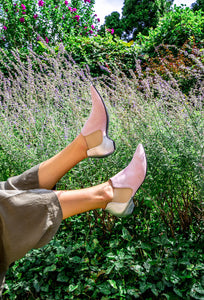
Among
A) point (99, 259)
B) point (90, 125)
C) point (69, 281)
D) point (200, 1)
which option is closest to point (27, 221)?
point (69, 281)

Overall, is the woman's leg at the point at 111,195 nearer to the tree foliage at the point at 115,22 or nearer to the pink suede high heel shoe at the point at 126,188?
the pink suede high heel shoe at the point at 126,188

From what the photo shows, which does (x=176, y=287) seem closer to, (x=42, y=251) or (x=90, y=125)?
(x=42, y=251)

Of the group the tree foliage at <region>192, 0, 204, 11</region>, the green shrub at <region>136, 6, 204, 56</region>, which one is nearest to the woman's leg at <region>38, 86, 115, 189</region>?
the green shrub at <region>136, 6, 204, 56</region>

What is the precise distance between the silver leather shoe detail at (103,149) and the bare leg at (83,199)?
254 mm

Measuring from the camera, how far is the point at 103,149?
5.85 feet

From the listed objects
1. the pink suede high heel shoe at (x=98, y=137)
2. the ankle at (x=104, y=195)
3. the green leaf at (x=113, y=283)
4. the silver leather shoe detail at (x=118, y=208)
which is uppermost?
the pink suede high heel shoe at (x=98, y=137)

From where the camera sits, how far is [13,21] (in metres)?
8.24

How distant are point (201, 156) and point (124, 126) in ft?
2.32

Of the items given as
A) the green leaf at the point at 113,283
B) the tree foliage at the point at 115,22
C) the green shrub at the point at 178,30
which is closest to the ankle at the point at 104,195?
the green leaf at the point at 113,283

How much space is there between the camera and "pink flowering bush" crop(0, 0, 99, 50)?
8.16 metres

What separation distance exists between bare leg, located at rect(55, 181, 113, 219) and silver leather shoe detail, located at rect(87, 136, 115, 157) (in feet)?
0.83

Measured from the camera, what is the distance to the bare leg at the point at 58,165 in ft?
5.43

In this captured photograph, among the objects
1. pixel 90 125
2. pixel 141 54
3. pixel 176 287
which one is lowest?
pixel 176 287

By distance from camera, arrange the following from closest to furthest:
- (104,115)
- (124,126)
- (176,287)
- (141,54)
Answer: (176,287) → (104,115) → (124,126) → (141,54)
